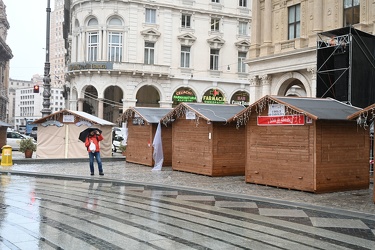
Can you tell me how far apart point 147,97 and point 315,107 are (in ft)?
115

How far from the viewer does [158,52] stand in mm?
43344

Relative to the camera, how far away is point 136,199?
11961 mm

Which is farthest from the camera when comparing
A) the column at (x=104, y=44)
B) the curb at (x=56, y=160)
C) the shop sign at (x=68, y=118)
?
the column at (x=104, y=44)

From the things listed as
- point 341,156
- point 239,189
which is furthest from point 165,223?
point 341,156

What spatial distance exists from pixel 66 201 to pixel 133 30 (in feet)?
108

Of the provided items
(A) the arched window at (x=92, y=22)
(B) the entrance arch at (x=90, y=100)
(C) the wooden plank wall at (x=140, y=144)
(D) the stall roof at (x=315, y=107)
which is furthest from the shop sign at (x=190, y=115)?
(B) the entrance arch at (x=90, y=100)

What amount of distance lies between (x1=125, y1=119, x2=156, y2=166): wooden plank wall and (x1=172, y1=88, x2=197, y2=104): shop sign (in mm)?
20408

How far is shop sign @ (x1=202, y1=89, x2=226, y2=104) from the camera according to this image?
152 feet

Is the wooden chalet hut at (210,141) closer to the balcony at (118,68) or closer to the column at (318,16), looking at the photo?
the column at (318,16)

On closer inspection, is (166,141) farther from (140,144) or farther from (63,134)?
→ (63,134)

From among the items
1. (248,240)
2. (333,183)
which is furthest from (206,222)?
(333,183)

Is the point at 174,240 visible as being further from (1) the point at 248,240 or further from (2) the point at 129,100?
(2) the point at 129,100

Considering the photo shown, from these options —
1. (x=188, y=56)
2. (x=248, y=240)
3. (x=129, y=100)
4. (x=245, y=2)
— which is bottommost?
(x=248, y=240)

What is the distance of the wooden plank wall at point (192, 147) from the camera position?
18000mm
